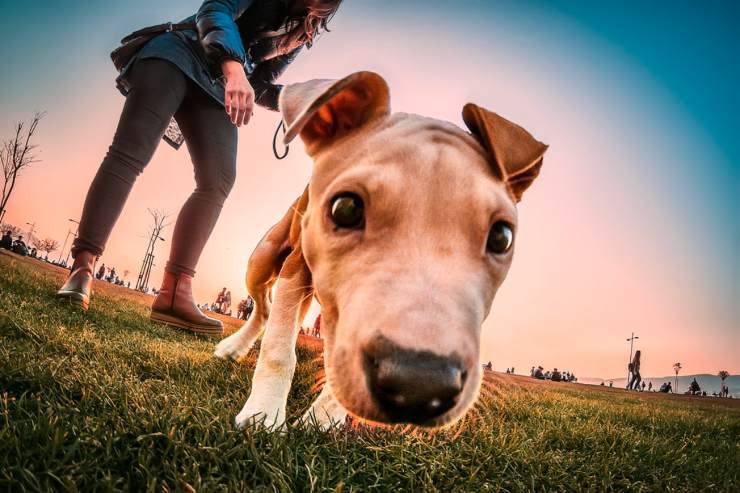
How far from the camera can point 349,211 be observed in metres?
2.18

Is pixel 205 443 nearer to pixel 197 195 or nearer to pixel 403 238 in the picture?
pixel 403 238

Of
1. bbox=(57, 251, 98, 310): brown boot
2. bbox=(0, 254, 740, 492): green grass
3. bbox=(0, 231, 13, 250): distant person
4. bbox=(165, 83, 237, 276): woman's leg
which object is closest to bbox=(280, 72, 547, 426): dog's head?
bbox=(0, 254, 740, 492): green grass

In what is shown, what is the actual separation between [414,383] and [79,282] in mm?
4920

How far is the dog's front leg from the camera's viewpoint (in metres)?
2.55

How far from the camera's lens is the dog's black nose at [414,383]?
1428mm

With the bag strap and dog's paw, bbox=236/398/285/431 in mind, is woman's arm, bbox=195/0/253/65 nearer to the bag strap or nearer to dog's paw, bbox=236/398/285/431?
the bag strap

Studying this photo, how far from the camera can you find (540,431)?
11.6 ft

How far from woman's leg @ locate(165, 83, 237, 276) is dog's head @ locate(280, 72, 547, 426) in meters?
3.15

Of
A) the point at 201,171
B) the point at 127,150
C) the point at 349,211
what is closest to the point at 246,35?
the point at 201,171

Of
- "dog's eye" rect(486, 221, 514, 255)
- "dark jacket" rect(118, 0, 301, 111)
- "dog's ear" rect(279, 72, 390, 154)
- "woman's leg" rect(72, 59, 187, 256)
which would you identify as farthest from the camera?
"woman's leg" rect(72, 59, 187, 256)

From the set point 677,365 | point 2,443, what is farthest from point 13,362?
point 677,365

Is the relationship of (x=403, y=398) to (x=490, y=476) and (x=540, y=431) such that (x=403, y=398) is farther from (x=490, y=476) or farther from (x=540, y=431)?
(x=540, y=431)

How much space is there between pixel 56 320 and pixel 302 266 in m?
2.51

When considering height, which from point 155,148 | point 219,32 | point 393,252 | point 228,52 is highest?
point 219,32
